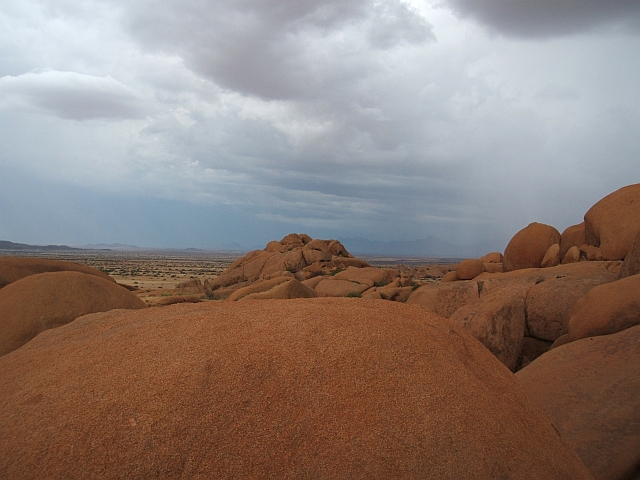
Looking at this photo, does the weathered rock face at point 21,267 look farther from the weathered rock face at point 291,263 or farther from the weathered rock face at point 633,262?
the weathered rock face at point 291,263

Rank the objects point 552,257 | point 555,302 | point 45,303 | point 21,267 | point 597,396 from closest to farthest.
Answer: point 597,396
point 45,303
point 555,302
point 21,267
point 552,257

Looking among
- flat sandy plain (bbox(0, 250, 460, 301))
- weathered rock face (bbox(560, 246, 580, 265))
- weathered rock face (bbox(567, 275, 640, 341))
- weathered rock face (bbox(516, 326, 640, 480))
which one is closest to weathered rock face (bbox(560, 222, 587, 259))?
weathered rock face (bbox(560, 246, 580, 265))

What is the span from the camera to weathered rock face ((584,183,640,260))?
1709cm

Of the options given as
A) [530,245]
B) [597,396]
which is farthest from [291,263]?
[597,396]

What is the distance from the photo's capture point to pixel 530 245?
75.3 feet

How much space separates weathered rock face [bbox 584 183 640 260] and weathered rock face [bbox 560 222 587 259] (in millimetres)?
2103

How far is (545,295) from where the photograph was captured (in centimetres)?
1372

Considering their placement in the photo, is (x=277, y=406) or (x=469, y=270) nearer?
(x=277, y=406)

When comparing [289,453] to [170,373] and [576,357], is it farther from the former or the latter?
[576,357]

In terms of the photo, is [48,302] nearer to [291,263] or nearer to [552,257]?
[552,257]

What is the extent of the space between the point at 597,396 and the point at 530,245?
16.6 meters

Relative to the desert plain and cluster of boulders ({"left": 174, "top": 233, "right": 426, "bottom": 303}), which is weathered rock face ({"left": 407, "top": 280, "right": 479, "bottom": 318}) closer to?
cluster of boulders ({"left": 174, "top": 233, "right": 426, "bottom": 303})

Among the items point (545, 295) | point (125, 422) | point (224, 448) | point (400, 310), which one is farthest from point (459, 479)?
point (545, 295)

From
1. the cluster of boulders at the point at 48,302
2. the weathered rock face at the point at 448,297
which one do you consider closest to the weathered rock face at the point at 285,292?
the weathered rock face at the point at 448,297
